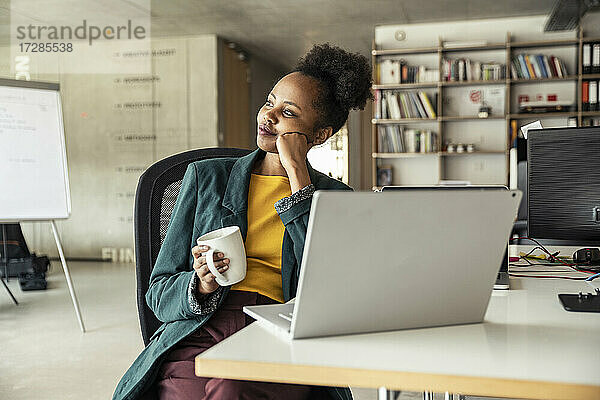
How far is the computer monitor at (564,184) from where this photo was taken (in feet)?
5.43

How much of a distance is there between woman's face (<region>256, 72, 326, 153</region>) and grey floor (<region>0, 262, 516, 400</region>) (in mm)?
1538

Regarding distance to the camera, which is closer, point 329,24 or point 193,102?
point 329,24

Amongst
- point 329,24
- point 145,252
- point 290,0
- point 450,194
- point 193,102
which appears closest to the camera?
point 450,194

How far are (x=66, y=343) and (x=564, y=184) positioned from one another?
2970 mm

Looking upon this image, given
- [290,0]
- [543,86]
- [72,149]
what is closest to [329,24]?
[290,0]

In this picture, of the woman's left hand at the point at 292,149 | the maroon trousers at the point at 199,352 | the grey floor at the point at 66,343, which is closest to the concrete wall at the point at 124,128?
the grey floor at the point at 66,343

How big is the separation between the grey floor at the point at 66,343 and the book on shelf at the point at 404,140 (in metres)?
2.97

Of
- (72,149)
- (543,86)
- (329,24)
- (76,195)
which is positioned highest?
(329,24)

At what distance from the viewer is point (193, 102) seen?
760cm

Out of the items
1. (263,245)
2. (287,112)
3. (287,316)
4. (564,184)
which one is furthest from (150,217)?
(564,184)

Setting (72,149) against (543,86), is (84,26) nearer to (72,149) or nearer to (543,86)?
(72,149)

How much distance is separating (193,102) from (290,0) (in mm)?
2046

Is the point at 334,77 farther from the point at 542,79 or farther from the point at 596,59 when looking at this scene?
the point at 596,59

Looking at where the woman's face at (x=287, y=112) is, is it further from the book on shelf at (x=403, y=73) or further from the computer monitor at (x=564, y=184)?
the book on shelf at (x=403, y=73)
